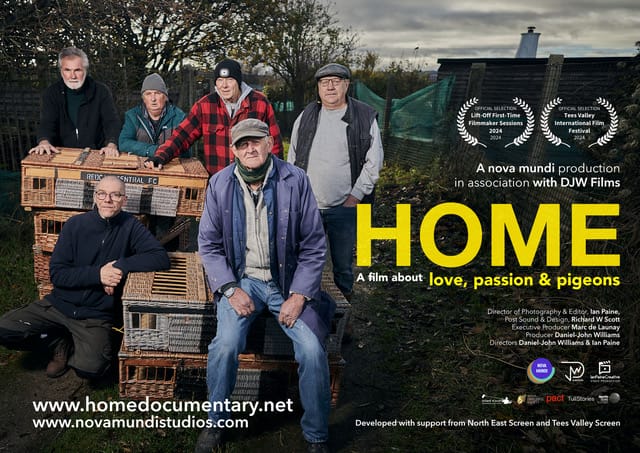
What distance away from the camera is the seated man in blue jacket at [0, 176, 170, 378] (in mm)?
3986

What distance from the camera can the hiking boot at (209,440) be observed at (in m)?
3.35

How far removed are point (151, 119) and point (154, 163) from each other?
983 millimetres

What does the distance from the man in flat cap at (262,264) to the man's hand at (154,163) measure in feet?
4.24

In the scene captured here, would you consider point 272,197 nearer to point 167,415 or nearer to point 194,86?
point 167,415

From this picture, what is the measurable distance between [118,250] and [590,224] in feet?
14.0

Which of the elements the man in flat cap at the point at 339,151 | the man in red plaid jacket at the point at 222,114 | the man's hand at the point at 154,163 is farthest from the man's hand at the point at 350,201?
the man's hand at the point at 154,163

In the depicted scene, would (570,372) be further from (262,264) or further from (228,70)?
(228,70)

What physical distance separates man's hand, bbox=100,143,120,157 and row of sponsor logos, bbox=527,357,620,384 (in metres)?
3.83

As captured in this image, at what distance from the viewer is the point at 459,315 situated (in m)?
5.37

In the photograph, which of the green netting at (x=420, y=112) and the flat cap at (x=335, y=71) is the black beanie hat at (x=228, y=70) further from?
the green netting at (x=420, y=112)

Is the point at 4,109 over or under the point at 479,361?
over

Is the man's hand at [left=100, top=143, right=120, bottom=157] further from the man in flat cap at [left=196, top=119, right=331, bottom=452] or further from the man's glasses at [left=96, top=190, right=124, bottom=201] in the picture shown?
the man in flat cap at [left=196, top=119, right=331, bottom=452]

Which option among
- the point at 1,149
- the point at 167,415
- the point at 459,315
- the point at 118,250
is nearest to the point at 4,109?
the point at 1,149

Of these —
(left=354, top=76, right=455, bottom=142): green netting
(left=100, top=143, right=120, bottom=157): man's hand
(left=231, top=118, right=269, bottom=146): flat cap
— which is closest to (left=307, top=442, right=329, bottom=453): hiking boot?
(left=231, top=118, right=269, bottom=146): flat cap
